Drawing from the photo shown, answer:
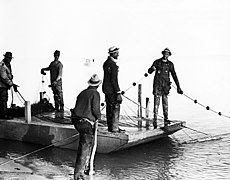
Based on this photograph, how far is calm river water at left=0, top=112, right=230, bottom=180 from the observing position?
31.5ft

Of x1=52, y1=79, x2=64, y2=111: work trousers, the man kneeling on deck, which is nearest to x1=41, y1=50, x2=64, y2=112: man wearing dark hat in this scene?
x1=52, y1=79, x2=64, y2=111: work trousers

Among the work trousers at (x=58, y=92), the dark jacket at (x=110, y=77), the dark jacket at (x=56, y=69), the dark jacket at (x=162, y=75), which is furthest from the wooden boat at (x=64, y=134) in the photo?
the dark jacket at (x=56, y=69)

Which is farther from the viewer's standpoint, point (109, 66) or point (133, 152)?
point (133, 152)

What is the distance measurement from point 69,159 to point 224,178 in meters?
3.90

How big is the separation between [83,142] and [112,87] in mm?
2719

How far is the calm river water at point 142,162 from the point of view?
9.60 meters

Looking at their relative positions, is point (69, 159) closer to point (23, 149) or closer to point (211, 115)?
point (23, 149)

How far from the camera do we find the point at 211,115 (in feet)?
63.1

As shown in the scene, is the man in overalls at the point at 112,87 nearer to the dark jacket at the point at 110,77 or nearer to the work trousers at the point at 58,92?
the dark jacket at the point at 110,77

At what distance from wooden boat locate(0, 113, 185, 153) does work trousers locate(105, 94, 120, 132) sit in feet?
0.68

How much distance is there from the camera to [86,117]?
808 cm

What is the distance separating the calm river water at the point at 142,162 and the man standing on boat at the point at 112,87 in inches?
43.5

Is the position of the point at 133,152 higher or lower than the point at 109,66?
lower

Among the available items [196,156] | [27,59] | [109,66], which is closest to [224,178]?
[196,156]
